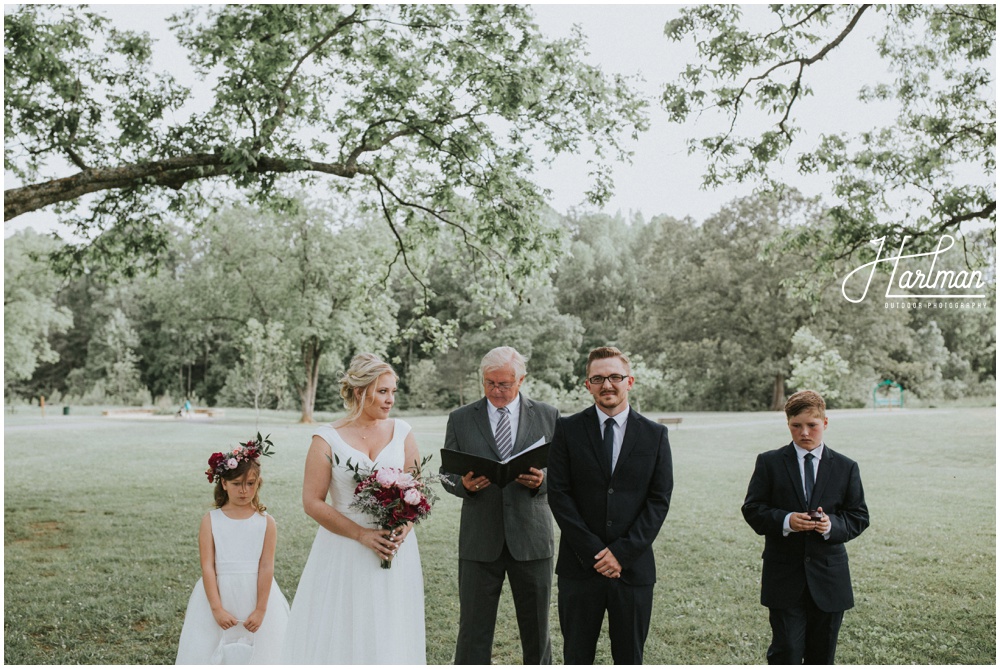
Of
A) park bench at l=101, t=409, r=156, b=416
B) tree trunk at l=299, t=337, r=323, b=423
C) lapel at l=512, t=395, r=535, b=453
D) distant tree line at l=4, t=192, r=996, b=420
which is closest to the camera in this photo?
lapel at l=512, t=395, r=535, b=453

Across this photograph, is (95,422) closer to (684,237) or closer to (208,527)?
(684,237)

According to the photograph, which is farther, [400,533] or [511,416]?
[511,416]

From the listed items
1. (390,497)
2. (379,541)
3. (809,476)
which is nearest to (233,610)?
(379,541)

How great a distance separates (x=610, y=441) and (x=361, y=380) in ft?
3.97

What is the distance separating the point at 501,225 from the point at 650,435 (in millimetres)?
6177

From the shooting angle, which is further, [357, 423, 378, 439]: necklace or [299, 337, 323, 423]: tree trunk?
[299, 337, 323, 423]: tree trunk

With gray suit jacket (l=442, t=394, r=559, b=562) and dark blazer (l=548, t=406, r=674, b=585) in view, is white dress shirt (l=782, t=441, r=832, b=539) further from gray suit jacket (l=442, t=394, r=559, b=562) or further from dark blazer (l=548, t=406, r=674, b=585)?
gray suit jacket (l=442, t=394, r=559, b=562)

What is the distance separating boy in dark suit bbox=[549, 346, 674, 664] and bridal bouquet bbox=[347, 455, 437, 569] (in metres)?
0.65

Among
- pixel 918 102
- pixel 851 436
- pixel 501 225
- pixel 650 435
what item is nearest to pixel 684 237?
pixel 851 436

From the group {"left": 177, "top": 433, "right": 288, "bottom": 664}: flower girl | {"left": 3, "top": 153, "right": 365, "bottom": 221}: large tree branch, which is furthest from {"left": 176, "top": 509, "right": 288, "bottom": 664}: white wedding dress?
{"left": 3, "top": 153, "right": 365, "bottom": 221}: large tree branch

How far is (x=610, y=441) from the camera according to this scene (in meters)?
3.69

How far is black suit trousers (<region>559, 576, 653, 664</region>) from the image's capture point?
11.7ft

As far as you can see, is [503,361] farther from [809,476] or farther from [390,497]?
[809,476]

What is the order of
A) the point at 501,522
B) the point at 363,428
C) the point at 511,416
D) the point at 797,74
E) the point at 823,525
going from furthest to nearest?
the point at 797,74, the point at 511,416, the point at 501,522, the point at 363,428, the point at 823,525
